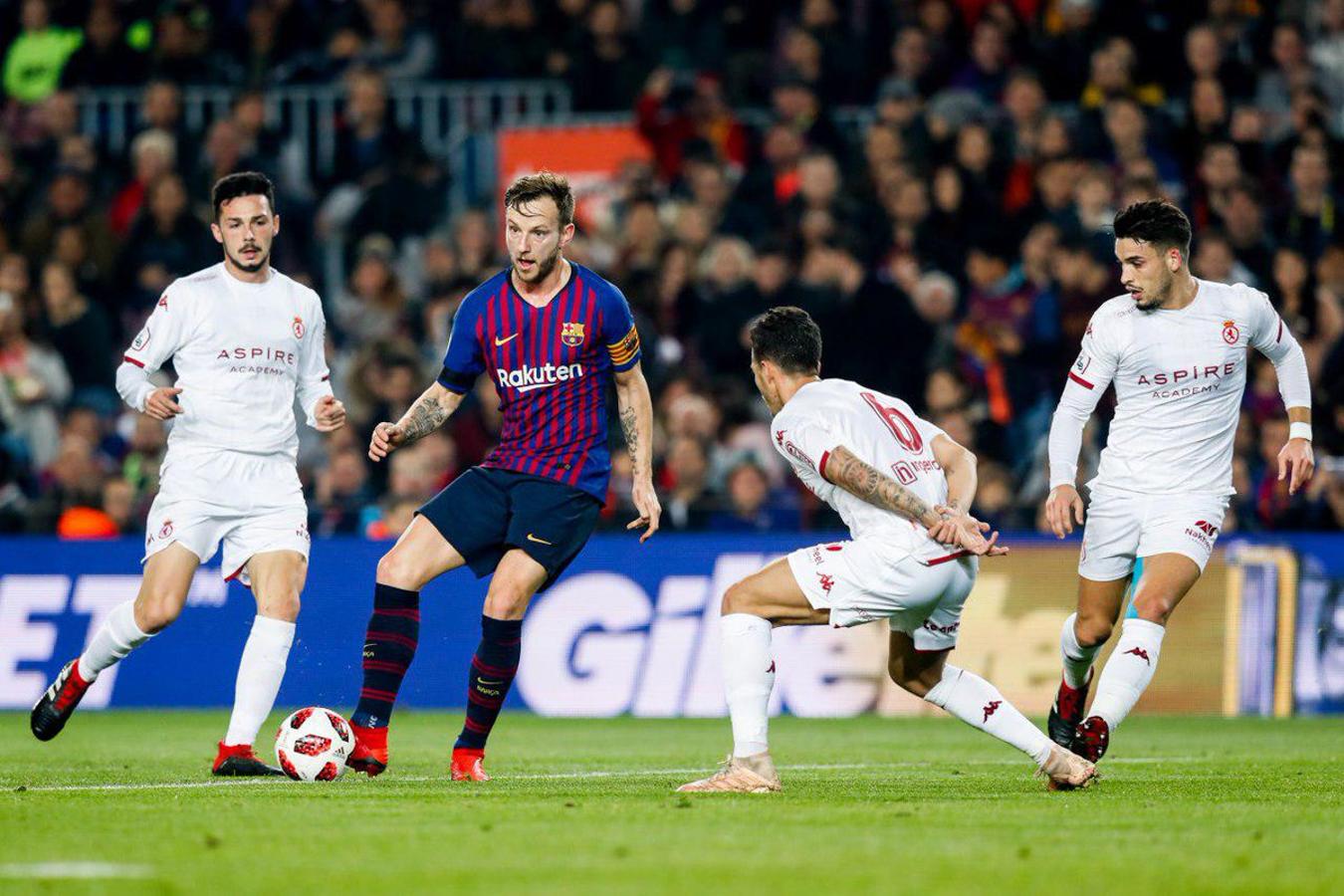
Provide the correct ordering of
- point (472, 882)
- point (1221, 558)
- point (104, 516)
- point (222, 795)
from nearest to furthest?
point (472, 882) < point (222, 795) < point (1221, 558) < point (104, 516)

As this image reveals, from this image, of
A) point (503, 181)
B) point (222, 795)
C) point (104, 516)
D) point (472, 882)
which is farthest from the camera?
point (503, 181)

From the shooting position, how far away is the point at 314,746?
8.91 meters

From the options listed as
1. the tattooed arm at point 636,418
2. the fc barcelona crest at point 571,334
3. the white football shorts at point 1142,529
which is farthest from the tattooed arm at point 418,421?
the white football shorts at point 1142,529

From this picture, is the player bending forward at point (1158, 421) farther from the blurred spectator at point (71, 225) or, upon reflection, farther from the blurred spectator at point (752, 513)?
the blurred spectator at point (71, 225)

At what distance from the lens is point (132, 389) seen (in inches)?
378

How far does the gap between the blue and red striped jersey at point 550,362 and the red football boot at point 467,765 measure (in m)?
1.25

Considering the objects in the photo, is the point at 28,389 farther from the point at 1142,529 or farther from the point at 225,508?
the point at 1142,529

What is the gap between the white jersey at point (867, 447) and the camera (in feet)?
26.6

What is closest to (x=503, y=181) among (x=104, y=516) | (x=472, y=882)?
(x=104, y=516)

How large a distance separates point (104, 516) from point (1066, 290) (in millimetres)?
7539

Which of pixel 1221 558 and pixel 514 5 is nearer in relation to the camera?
pixel 1221 558

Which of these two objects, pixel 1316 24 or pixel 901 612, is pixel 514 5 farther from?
pixel 901 612

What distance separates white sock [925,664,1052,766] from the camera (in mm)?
8344

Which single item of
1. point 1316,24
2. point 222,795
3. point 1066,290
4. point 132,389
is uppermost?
point 1316,24
